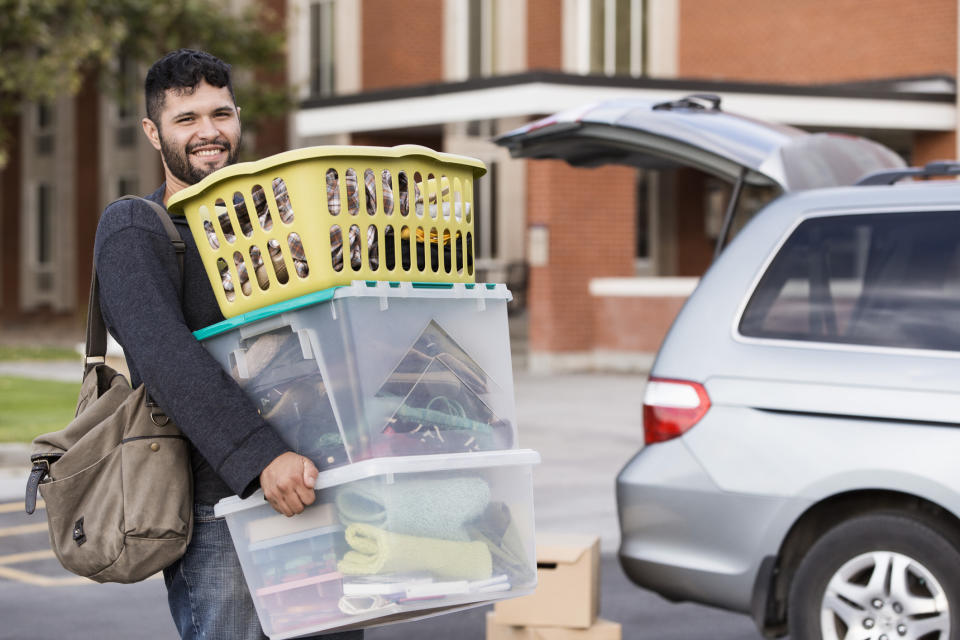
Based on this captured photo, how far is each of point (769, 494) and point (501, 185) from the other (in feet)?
69.4

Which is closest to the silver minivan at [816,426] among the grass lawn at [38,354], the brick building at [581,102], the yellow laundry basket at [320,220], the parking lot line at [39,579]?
the yellow laundry basket at [320,220]

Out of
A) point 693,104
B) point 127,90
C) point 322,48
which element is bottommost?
point 693,104

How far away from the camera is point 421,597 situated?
2.79 meters

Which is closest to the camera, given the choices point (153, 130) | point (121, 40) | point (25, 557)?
point (153, 130)

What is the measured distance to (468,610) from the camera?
6617 millimetres

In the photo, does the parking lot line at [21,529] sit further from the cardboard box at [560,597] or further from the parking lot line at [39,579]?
the cardboard box at [560,597]

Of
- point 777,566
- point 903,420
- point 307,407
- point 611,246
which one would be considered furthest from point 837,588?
point 611,246

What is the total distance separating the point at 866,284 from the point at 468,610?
252 cm

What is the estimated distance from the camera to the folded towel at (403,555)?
2.77 metres

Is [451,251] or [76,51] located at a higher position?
[76,51]

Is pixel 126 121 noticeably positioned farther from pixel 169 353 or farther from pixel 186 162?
pixel 169 353

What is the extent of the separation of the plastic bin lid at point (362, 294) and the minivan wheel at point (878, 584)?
217 cm

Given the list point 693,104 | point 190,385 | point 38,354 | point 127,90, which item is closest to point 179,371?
point 190,385

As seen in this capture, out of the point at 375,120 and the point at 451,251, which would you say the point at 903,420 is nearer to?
the point at 451,251
